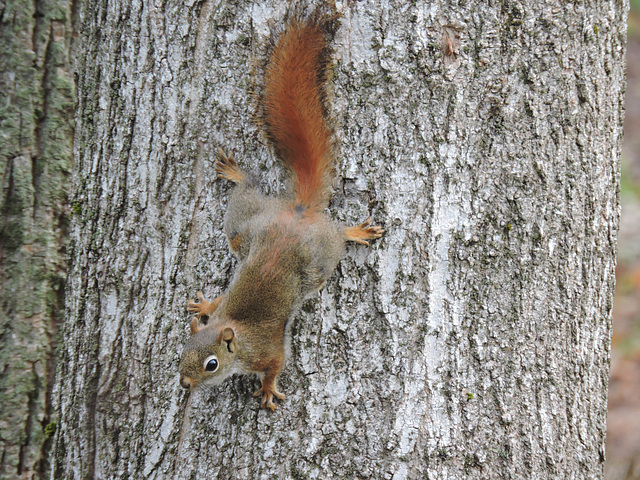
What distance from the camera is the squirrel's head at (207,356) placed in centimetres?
163

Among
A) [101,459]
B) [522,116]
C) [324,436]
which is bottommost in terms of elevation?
[101,459]

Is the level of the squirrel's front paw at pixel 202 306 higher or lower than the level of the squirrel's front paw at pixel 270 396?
higher

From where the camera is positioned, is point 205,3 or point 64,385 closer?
point 205,3

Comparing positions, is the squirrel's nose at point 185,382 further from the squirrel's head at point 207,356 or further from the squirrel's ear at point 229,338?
the squirrel's ear at point 229,338

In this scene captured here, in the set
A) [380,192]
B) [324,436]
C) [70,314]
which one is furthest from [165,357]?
[380,192]

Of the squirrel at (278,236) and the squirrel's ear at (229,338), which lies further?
the squirrel's ear at (229,338)

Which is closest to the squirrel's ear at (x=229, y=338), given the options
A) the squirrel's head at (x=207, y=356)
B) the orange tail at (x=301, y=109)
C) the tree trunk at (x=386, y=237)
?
the squirrel's head at (x=207, y=356)

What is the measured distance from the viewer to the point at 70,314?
178 cm

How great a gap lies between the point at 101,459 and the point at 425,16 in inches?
65.7

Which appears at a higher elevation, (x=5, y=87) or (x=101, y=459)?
(x=5, y=87)

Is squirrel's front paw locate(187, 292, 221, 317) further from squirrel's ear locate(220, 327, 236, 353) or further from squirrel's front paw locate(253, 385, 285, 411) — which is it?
squirrel's front paw locate(253, 385, 285, 411)

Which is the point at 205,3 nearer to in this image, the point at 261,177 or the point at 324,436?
the point at 261,177

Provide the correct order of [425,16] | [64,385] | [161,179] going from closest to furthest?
[425,16], [161,179], [64,385]

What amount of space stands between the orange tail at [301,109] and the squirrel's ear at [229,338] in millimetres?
492
